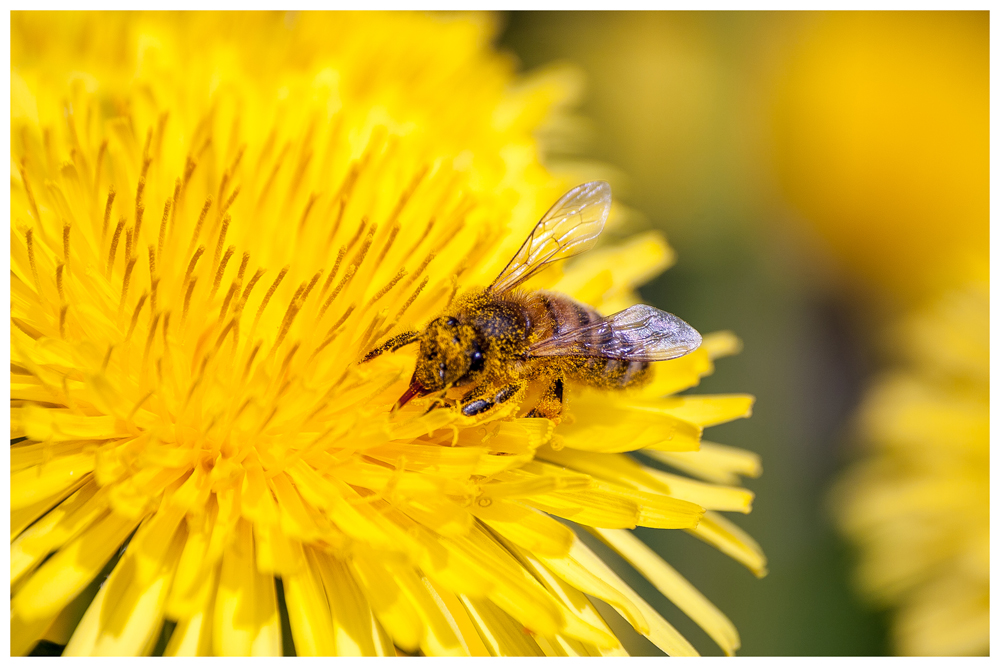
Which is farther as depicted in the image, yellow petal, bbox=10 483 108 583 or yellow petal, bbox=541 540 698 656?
yellow petal, bbox=541 540 698 656

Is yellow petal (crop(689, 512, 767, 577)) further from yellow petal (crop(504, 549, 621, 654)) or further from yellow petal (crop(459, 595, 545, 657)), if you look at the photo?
yellow petal (crop(459, 595, 545, 657))

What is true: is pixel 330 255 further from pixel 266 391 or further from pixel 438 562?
pixel 438 562

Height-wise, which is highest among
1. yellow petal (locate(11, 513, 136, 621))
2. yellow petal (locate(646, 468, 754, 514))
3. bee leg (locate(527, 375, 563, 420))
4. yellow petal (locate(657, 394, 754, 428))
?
yellow petal (locate(11, 513, 136, 621))

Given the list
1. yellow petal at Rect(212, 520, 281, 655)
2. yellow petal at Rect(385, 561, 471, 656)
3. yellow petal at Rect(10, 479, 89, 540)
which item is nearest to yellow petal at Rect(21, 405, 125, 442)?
yellow petal at Rect(10, 479, 89, 540)

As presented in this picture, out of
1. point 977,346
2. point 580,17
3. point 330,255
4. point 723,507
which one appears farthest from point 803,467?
point 330,255

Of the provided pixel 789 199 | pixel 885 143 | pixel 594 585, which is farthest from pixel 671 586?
pixel 885 143

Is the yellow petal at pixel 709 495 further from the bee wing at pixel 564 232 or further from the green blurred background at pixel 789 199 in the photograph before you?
the green blurred background at pixel 789 199

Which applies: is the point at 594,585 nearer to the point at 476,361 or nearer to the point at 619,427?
the point at 619,427
